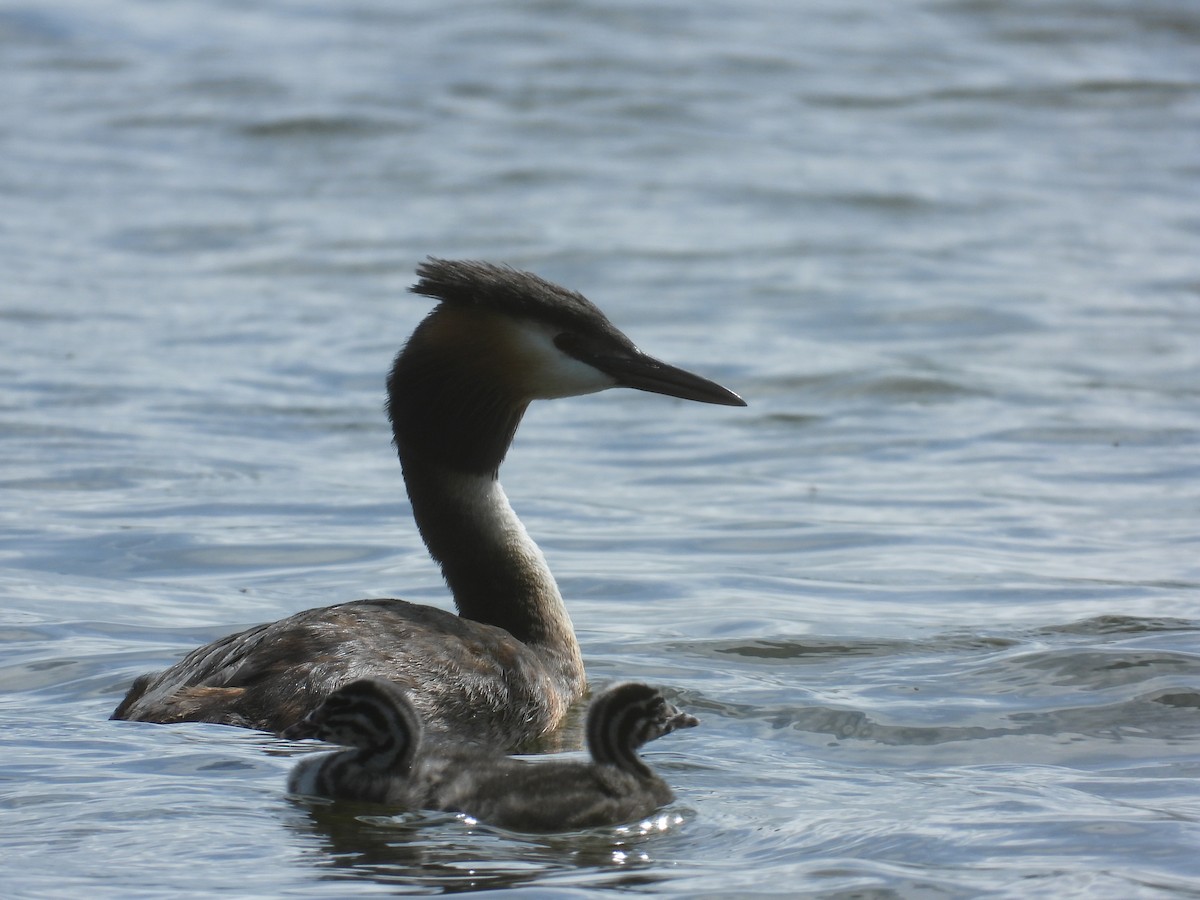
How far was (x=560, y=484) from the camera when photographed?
37.3ft

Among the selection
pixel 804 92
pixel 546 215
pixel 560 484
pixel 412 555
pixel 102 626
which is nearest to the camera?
pixel 102 626

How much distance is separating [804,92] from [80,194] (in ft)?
30.3

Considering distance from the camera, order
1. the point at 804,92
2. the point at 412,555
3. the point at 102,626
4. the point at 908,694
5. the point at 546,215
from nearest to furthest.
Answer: the point at 908,694, the point at 102,626, the point at 412,555, the point at 546,215, the point at 804,92

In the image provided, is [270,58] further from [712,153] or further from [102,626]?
[102,626]

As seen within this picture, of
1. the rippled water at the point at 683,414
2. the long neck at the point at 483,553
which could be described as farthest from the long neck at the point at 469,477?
the rippled water at the point at 683,414

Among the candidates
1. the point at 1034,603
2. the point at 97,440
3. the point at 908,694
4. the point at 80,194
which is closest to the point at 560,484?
the point at 97,440

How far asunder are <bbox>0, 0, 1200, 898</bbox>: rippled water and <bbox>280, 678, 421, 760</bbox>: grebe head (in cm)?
19

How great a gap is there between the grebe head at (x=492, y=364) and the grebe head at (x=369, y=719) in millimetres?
2006

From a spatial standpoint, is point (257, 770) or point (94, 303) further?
point (94, 303)

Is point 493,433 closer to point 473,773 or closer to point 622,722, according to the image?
point 622,722

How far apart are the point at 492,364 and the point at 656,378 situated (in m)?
0.60

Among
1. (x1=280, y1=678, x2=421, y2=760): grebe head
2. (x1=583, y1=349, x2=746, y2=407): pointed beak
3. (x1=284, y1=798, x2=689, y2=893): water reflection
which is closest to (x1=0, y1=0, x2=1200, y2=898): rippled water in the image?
(x1=284, y1=798, x2=689, y2=893): water reflection

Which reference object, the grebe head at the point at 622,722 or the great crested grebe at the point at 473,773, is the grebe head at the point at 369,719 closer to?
the great crested grebe at the point at 473,773

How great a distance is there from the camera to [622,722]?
5488 mm
